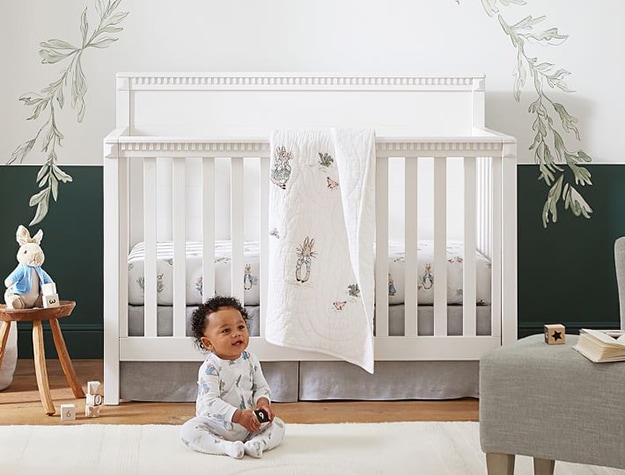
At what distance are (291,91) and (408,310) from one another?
3.48 ft

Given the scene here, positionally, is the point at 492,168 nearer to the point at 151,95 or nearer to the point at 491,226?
the point at 491,226

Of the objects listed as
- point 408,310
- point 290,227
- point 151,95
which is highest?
point 151,95

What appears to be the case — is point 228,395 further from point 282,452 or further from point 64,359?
point 64,359

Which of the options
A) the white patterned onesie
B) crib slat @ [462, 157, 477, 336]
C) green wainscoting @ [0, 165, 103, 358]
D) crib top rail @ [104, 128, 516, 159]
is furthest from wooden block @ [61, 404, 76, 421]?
crib slat @ [462, 157, 477, 336]

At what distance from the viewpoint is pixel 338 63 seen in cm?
346

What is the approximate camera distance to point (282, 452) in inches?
88.7

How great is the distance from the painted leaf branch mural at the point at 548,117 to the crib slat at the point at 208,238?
1.33m

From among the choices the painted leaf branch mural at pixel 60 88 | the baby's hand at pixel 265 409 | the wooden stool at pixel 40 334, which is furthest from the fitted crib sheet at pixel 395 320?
the painted leaf branch mural at pixel 60 88

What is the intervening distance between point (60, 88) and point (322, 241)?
130 centimetres

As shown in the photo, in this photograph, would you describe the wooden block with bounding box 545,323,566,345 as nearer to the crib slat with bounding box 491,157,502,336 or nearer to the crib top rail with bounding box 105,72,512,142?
the crib slat with bounding box 491,157,502,336

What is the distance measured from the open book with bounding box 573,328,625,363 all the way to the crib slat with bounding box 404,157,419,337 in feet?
3.00

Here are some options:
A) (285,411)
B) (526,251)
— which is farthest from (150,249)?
(526,251)

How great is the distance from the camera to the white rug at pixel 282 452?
2125 millimetres

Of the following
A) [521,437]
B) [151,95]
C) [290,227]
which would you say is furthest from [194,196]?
[521,437]
